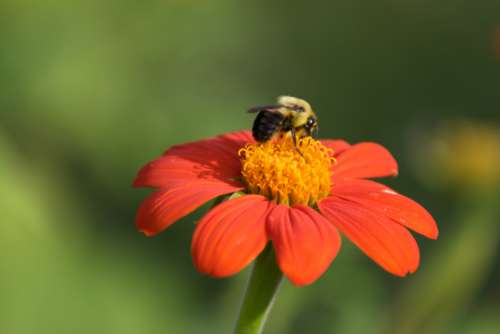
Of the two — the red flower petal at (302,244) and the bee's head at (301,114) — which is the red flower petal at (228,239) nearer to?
the red flower petal at (302,244)

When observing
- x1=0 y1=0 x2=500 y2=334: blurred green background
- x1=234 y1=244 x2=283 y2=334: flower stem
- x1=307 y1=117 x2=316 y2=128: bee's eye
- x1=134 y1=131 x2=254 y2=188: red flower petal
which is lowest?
x1=0 y1=0 x2=500 y2=334: blurred green background

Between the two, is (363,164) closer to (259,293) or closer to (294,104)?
(294,104)

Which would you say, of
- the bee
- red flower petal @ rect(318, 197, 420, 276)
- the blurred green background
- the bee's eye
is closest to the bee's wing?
the bee

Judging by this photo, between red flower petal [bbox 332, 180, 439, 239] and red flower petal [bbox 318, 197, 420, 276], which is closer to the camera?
red flower petal [bbox 318, 197, 420, 276]

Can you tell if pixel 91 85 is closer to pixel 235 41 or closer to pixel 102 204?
pixel 102 204

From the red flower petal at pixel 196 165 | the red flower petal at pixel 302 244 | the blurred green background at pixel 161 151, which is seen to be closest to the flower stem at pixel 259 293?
the red flower petal at pixel 302 244

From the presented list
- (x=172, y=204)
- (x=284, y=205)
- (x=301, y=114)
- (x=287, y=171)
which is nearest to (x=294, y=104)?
(x=301, y=114)

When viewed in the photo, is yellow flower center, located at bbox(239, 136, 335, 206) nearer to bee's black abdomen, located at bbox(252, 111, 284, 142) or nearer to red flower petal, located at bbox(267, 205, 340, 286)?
bee's black abdomen, located at bbox(252, 111, 284, 142)

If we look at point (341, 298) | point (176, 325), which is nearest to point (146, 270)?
point (176, 325)
